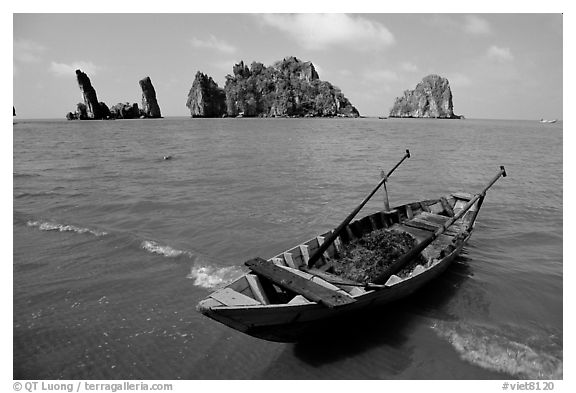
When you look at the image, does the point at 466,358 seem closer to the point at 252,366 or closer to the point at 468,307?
the point at 468,307

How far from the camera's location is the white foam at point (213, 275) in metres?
10.4

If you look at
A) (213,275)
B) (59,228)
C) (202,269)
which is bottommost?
(213,275)

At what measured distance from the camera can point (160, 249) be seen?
12586 mm

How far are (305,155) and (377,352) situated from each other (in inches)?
1245

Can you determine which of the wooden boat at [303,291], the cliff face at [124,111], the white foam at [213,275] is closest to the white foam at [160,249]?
the white foam at [213,275]

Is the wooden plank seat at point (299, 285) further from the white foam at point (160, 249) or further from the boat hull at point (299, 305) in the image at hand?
the white foam at point (160, 249)

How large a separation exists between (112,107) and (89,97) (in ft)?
55.2

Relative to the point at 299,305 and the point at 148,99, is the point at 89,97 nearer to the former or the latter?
the point at 148,99

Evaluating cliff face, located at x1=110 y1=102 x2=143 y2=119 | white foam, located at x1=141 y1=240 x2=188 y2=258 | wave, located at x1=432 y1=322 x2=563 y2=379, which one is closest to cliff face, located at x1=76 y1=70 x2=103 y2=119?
cliff face, located at x1=110 y1=102 x2=143 y2=119

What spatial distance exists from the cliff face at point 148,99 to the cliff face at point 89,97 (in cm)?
3339

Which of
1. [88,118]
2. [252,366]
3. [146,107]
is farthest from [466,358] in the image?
[146,107]

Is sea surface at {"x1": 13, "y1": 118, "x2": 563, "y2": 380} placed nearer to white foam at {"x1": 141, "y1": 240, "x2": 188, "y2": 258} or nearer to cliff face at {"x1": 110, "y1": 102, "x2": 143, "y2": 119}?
white foam at {"x1": 141, "y1": 240, "x2": 188, "y2": 258}

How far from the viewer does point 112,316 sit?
853 cm

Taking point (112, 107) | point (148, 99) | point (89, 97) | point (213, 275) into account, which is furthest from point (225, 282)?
point (148, 99)
